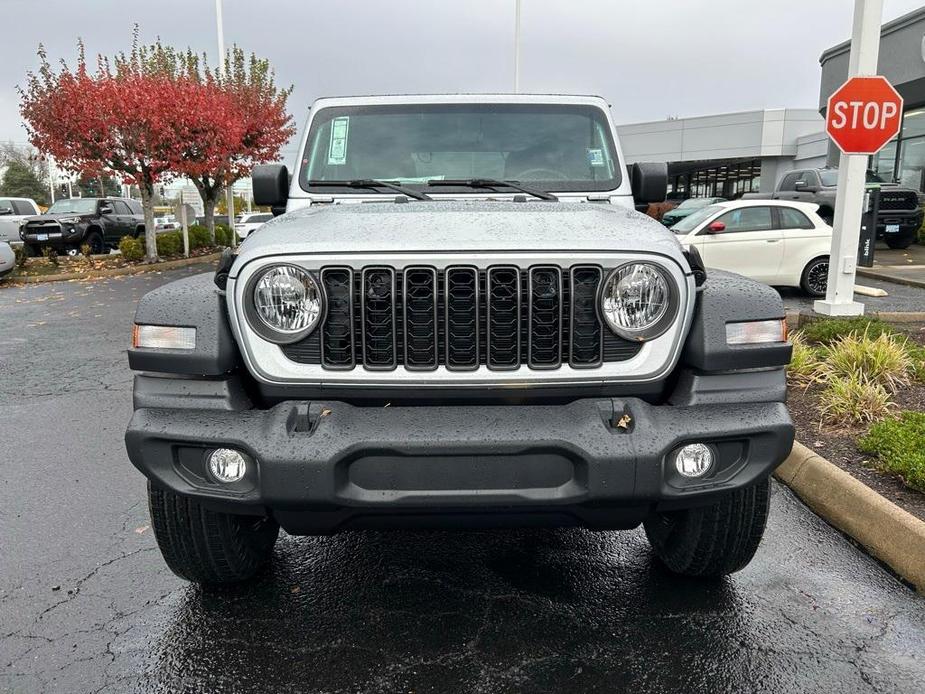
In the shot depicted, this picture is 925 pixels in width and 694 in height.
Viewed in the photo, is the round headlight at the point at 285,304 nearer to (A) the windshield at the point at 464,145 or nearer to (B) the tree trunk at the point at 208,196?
(A) the windshield at the point at 464,145

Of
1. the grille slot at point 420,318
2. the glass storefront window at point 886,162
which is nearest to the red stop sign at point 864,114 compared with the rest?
the grille slot at point 420,318

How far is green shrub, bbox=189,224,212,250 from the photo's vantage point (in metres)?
22.4

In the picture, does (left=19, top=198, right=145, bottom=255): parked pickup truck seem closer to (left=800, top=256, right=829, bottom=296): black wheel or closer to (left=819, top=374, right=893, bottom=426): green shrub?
(left=800, top=256, right=829, bottom=296): black wheel

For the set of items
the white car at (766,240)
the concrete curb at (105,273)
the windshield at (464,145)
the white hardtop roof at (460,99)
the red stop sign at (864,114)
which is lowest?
the concrete curb at (105,273)

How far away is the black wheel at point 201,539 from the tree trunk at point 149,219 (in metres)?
17.6

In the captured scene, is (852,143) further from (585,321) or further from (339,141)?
(585,321)

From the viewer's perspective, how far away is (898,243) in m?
18.6

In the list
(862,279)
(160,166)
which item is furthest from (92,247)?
(862,279)

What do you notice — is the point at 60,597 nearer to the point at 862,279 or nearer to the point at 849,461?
the point at 849,461

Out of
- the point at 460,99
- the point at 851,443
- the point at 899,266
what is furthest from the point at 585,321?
the point at 899,266

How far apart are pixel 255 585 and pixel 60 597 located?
0.78 m

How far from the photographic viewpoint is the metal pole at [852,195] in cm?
819

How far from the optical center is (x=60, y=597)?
2994 mm

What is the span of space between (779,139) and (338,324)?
4022 cm
